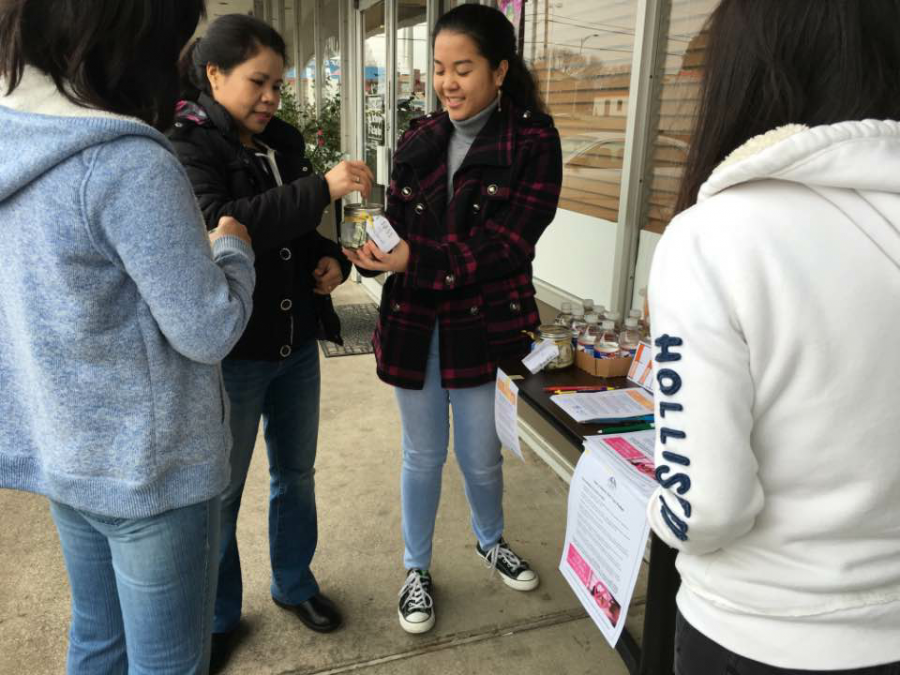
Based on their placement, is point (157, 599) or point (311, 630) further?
point (311, 630)

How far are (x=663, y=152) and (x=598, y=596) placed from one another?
1695 mm

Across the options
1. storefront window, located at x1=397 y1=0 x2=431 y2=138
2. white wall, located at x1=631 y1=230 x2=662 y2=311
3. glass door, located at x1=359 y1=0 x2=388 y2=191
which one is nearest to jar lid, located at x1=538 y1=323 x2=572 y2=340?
white wall, located at x1=631 y1=230 x2=662 y2=311

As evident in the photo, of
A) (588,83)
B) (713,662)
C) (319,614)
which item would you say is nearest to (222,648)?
(319,614)

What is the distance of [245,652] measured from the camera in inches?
78.2

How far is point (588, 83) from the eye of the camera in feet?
9.36

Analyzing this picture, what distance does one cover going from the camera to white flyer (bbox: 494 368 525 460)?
1738mm

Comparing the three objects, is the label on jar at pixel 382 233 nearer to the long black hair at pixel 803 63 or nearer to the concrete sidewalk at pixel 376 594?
the long black hair at pixel 803 63

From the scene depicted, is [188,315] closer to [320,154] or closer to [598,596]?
[598,596]

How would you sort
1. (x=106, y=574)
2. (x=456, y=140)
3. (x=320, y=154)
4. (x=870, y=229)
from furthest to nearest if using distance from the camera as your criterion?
(x=320, y=154) < (x=456, y=140) < (x=106, y=574) < (x=870, y=229)

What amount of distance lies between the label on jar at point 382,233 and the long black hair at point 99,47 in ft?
2.04

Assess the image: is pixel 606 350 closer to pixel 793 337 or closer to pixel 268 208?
pixel 268 208

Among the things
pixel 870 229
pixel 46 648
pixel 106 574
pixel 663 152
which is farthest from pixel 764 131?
pixel 46 648

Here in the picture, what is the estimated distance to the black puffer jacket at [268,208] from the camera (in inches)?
60.9

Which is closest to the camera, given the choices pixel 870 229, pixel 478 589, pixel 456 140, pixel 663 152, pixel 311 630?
pixel 870 229
